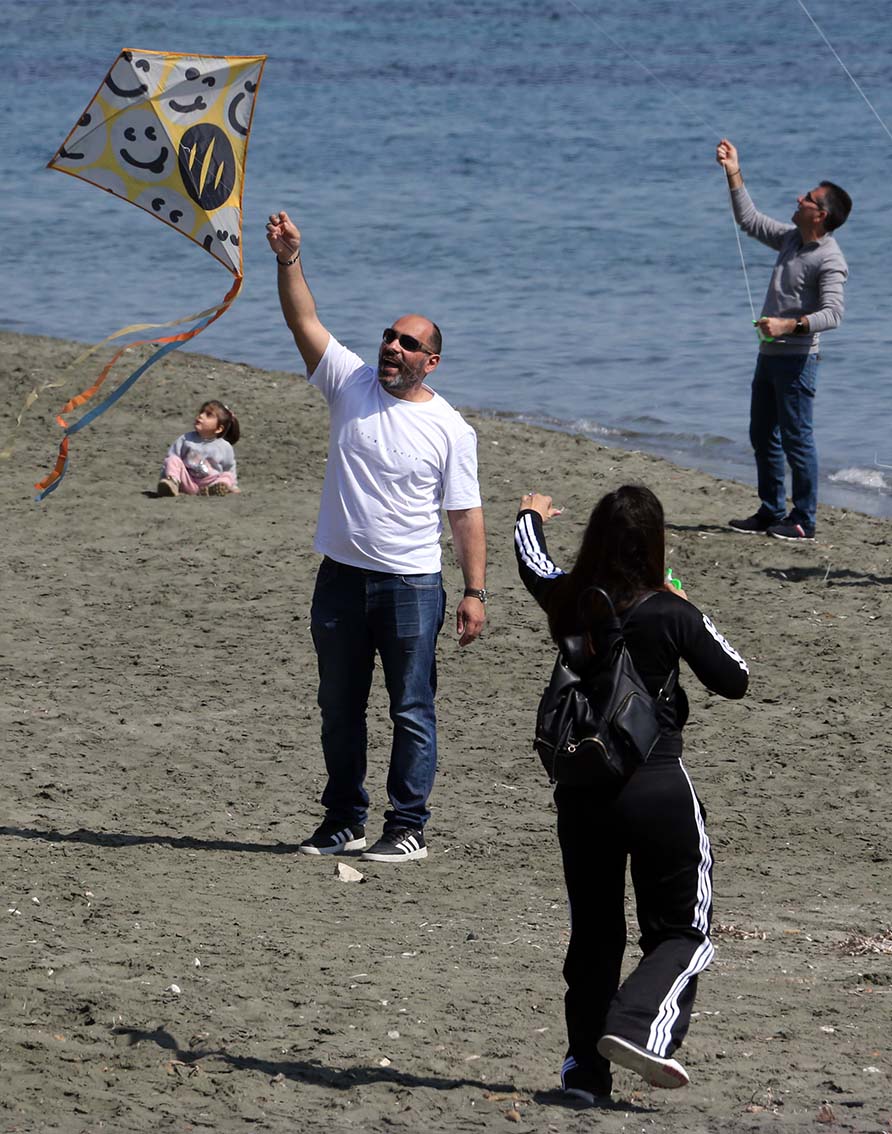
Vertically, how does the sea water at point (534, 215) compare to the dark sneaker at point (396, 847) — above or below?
above

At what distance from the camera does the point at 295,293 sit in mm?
5867

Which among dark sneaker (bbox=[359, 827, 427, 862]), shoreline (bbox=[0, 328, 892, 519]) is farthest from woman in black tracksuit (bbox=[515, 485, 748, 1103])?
shoreline (bbox=[0, 328, 892, 519])

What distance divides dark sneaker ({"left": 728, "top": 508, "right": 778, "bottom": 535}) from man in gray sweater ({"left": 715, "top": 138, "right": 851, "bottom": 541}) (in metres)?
0.01

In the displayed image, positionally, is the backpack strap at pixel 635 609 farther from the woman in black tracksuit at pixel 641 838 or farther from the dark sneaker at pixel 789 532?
the dark sneaker at pixel 789 532

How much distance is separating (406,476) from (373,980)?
5.56ft

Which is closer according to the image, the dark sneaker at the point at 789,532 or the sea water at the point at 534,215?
the dark sneaker at the point at 789,532

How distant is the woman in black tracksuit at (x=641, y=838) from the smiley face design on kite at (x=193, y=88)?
294 centimetres

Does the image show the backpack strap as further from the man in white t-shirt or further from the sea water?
the sea water

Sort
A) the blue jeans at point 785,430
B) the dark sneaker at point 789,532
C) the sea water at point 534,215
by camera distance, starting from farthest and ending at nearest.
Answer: the sea water at point 534,215 → the dark sneaker at point 789,532 → the blue jeans at point 785,430

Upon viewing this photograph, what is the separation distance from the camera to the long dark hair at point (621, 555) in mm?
4180

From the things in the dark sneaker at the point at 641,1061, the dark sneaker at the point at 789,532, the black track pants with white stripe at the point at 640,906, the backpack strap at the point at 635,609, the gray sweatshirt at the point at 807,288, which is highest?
the gray sweatshirt at the point at 807,288

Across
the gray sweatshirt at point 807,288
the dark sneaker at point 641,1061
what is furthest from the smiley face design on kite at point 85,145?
the gray sweatshirt at point 807,288

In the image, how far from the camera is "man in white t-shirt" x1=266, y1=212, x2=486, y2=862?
5832 mm

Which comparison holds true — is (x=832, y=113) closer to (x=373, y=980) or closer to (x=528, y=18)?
(x=528, y=18)
